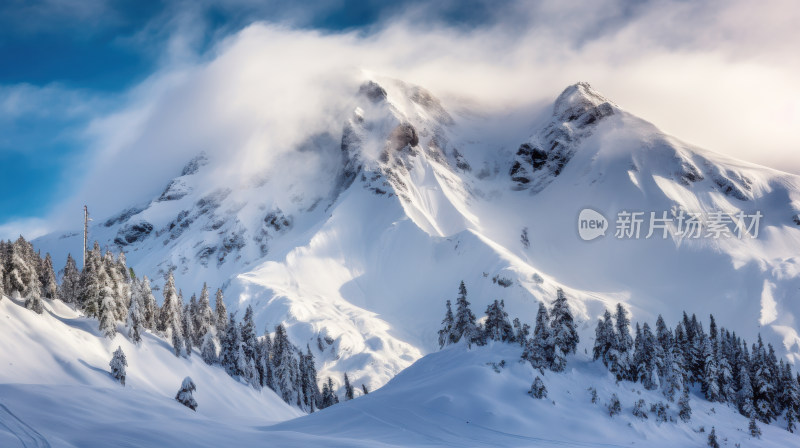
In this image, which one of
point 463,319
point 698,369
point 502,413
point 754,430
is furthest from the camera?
point 698,369

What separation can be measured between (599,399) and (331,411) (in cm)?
1605

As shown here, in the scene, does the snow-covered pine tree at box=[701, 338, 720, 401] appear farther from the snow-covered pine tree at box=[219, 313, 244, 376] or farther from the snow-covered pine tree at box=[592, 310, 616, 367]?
the snow-covered pine tree at box=[219, 313, 244, 376]

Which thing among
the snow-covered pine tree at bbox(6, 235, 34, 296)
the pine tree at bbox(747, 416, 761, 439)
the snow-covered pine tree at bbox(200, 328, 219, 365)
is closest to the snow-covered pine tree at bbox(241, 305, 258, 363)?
the snow-covered pine tree at bbox(200, 328, 219, 365)

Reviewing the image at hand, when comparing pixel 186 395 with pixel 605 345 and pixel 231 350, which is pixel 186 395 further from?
pixel 605 345

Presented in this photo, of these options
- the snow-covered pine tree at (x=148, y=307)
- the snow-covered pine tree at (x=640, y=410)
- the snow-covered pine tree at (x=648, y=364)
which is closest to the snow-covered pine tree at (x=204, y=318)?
the snow-covered pine tree at (x=148, y=307)

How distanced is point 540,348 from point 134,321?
38824 mm

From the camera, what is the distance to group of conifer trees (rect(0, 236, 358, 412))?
48459 millimetres

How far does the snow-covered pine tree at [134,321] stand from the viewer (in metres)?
52.0

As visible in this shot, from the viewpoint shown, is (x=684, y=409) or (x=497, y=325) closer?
(x=684, y=409)

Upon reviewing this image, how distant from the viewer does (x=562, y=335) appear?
36.4 meters

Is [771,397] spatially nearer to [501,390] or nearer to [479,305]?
[501,390]

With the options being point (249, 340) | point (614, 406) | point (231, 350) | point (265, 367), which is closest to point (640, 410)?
point (614, 406)

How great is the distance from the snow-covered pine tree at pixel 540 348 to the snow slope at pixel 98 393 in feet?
55.8

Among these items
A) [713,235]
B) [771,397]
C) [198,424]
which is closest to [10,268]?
[198,424]
